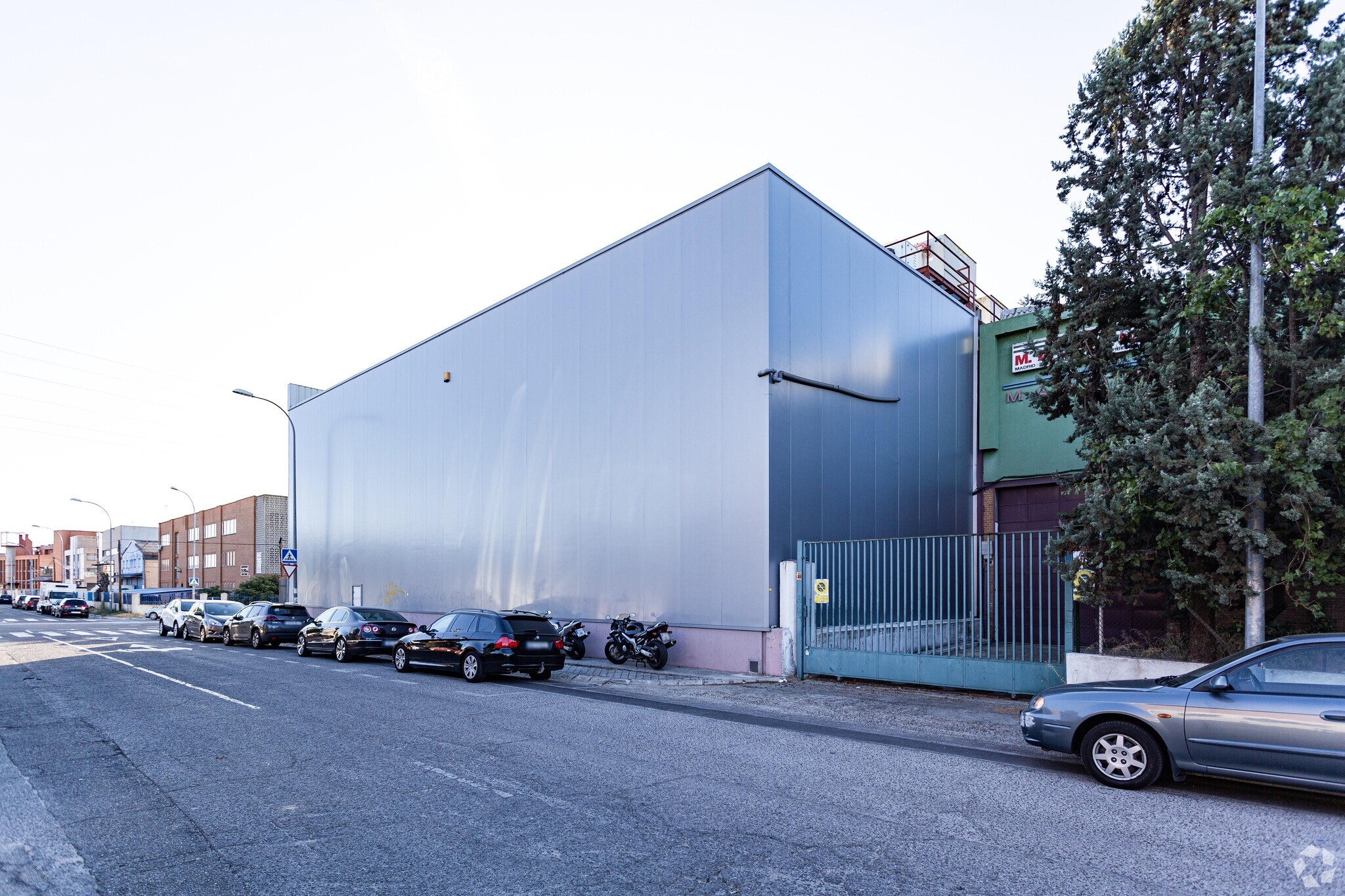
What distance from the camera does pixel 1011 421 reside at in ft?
70.5

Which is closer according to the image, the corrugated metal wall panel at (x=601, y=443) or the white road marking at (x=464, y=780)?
the white road marking at (x=464, y=780)

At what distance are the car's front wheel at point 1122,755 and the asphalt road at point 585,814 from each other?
0.14 meters

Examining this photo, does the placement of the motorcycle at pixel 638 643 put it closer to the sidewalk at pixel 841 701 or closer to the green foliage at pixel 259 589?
the sidewalk at pixel 841 701

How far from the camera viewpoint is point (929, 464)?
2056 centimetres

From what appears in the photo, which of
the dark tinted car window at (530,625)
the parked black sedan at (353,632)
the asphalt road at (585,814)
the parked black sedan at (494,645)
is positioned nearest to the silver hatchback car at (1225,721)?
the asphalt road at (585,814)

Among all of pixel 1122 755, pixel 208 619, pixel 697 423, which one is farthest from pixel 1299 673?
pixel 208 619

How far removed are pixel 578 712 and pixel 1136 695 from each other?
6733 mm

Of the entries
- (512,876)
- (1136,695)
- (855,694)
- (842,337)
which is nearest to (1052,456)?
(842,337)

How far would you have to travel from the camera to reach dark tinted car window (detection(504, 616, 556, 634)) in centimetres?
1464

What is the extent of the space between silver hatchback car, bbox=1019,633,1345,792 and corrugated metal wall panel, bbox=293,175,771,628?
27.4ft

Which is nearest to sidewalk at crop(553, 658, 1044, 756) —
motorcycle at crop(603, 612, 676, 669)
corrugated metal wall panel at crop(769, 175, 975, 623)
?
motorcycle at crop(603, 612, 676, 669)

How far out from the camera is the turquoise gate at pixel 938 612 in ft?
39.5

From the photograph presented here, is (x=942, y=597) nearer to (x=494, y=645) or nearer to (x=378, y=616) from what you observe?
(x=494, y=645)

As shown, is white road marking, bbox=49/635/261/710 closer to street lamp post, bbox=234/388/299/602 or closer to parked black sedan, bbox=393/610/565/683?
parked black sedan, bbox=393/610/565/683
